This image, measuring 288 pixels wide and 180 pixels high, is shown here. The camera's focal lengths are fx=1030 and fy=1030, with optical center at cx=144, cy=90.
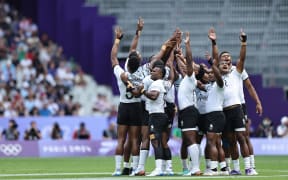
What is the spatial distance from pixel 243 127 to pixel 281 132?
15953 millimetres

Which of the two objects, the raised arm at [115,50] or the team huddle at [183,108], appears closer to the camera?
the team huddle at [183,108]

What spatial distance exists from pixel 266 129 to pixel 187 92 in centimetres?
1692

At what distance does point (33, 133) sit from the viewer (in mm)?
35906

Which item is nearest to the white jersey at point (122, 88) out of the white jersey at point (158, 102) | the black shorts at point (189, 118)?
the white jersey at point (158, 102)

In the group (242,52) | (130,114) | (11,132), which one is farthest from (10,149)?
(242,52)

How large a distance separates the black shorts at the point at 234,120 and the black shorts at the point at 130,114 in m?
1.80

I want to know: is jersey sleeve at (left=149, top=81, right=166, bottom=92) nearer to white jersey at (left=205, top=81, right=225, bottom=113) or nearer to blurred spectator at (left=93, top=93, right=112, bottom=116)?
white jersey at (left=205, top=81, right=225, bottom=113)

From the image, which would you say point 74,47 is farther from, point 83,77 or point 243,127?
point 243,127

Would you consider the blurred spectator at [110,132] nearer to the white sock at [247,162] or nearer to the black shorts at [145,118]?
the black shorts at [145,118]

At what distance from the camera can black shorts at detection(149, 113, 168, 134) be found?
20641mm

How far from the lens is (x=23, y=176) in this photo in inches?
845

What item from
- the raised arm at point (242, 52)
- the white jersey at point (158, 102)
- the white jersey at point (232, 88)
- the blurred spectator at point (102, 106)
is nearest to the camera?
the white jersey at point (158, 102)

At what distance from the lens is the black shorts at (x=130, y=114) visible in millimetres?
21359

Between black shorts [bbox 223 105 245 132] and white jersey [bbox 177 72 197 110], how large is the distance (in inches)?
42.2
